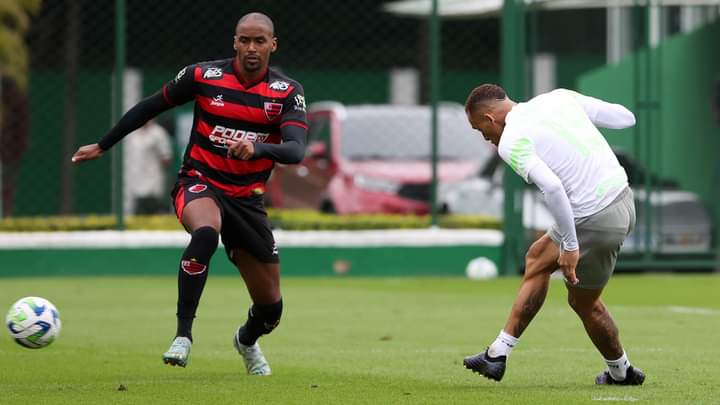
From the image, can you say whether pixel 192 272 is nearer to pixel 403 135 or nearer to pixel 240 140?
pixel 240 140

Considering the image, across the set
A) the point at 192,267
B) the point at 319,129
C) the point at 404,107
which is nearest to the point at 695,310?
the point at 192,267

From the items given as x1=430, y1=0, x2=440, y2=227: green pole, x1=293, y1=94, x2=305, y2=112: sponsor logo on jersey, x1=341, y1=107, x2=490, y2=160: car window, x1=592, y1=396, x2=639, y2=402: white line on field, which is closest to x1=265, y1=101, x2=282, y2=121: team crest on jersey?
x1=293, y1=94, x2=305, y2=112: sponsor logo on jersey

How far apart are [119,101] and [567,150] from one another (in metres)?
10.8

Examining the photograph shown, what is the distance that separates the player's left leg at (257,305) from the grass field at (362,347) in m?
0.14

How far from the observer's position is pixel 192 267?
28.7ft

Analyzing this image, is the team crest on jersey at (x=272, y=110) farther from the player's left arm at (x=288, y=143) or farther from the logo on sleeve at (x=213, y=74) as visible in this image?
the logo on sleeve at (x=213, y=74)

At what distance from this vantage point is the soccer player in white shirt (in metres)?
8.25

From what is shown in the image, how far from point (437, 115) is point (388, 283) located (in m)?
2.39

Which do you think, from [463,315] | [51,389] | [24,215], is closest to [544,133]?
[51,389]

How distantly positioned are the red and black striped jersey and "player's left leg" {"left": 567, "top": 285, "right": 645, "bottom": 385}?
1.87 m

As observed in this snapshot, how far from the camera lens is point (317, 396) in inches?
321

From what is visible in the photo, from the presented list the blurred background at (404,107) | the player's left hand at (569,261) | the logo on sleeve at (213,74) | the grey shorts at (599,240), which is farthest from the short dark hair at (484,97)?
the blurred background at (404,107)

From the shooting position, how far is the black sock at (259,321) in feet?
30.9

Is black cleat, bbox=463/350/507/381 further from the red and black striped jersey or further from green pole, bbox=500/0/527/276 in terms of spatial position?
green pole, bbox=500/0/527/276
